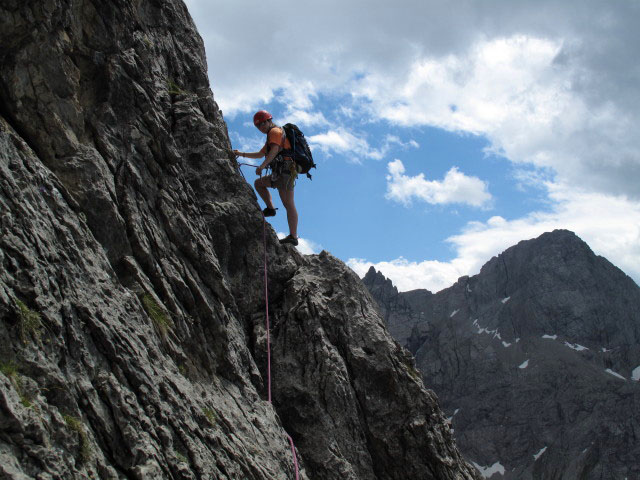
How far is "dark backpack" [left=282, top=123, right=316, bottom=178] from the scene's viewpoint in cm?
1588

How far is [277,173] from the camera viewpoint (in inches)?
619

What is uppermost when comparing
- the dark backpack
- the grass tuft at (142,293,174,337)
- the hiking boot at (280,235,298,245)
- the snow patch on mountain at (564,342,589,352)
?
the snow patch on mountain at (564,342,589,352)

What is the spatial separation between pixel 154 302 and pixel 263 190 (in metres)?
7.19

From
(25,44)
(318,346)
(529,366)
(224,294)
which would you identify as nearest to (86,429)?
(224,294)

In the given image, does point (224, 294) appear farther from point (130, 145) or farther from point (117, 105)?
point (117, 105)

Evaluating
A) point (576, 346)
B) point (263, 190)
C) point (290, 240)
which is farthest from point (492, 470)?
point (263, 190)

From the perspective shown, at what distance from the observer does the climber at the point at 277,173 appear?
15.5m

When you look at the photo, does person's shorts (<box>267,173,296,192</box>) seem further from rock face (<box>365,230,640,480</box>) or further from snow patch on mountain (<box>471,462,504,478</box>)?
snow patch on mountain (<box>471,462,504,478</box>)

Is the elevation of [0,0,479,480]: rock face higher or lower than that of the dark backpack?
lower

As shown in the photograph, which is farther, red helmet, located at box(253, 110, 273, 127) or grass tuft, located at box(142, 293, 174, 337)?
red helmet, located at box(253, 110, 273, 127)

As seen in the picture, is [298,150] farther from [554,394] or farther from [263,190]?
[554,394]

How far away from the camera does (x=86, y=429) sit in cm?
638

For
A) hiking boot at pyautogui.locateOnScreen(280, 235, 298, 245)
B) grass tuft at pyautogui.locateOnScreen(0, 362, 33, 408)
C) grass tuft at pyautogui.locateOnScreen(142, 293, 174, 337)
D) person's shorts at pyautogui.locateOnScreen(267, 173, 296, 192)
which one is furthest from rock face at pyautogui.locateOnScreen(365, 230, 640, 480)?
grass tuft at pyautogui.locateOnScreen(0, 362, 33, 408)

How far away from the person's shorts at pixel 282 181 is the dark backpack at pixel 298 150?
0.45 m
